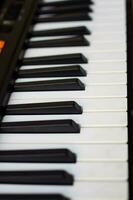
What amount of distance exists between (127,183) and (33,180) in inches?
9.0

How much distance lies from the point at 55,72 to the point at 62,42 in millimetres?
203

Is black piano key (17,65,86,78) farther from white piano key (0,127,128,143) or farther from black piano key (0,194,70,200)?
black piano key (0,194,70,200)

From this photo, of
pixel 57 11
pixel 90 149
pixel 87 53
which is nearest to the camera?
pixel 90 149

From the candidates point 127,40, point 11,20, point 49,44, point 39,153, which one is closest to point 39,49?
point 49,44

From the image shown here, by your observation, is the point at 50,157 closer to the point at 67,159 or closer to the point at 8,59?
the point at 67,159

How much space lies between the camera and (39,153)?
41.6 inches

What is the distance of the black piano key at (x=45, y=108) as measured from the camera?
3.89ft

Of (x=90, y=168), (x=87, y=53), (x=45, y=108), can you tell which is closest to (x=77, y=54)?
(x=87, y=53)

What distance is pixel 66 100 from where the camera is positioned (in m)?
1.24

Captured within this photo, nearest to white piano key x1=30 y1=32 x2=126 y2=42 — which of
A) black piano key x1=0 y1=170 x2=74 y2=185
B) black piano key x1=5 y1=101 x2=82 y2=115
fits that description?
black piano key x1=5 y1=101 x2=82 y2=115

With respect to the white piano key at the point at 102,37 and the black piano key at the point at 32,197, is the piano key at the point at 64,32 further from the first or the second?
the black piano key at the point at 32,197

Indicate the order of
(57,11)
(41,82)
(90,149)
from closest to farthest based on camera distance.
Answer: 1. (90,149)
2. (41,82)
3. (57,11)

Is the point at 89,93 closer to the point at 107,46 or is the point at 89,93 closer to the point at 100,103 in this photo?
the point at 100,103

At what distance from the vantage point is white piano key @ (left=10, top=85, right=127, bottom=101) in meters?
1.25
